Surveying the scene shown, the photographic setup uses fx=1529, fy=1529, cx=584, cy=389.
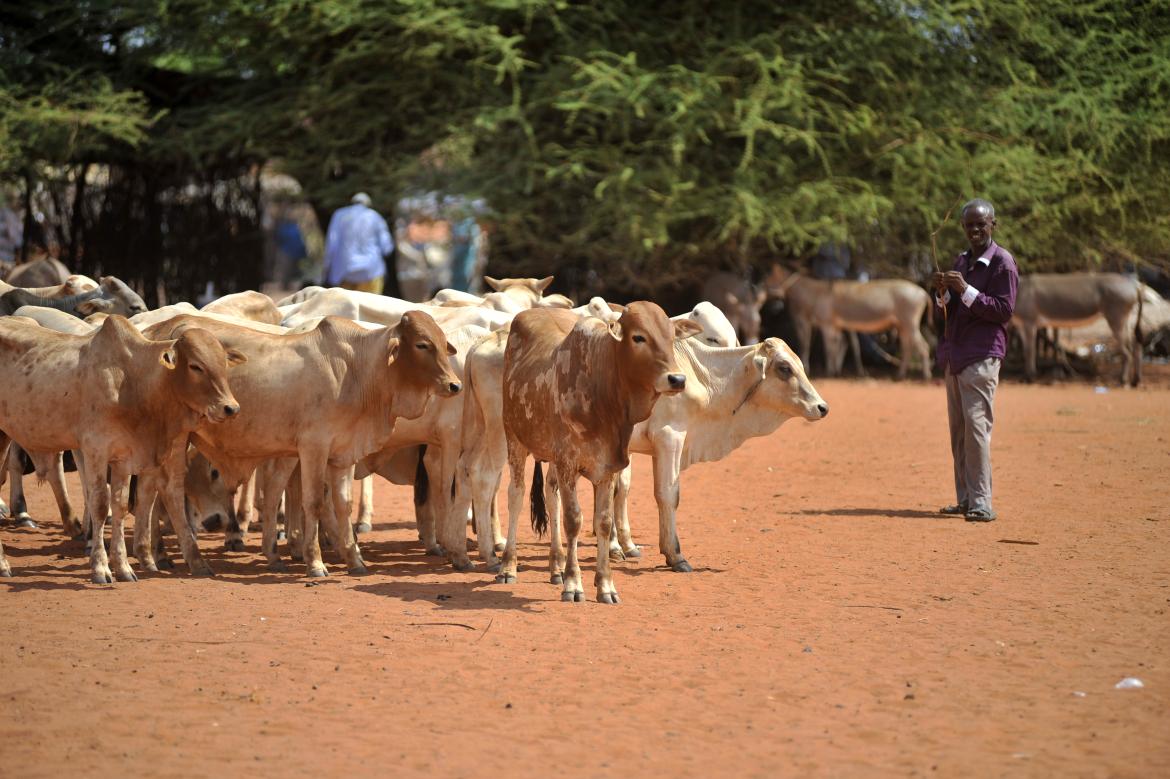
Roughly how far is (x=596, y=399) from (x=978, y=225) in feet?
13.9

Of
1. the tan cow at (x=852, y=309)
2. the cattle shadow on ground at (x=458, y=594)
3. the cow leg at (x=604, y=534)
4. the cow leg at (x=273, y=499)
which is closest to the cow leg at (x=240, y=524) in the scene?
the cow leg at (x=273, y=499)

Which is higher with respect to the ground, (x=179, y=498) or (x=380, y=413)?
(x=380, y=413)

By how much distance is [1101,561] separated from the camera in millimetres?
9414

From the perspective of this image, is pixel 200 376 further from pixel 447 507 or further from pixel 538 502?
pixel 538 502

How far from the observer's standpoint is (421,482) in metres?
10.5

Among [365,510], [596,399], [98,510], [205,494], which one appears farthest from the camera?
[365,510]

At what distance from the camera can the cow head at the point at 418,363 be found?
9.05 metres

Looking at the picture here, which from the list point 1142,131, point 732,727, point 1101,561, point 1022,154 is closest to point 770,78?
point 1022,154

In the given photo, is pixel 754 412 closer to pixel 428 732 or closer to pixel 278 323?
pixel 278 323

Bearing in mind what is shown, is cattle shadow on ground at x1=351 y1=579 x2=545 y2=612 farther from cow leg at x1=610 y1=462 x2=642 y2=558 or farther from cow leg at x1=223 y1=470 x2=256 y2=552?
cow leg at x1=223 y1=470 x2=256 y2=552

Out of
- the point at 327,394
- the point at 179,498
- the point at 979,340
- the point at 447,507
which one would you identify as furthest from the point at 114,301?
the point at 979,340

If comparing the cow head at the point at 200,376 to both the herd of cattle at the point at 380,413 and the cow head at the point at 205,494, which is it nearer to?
the herd of cattle at the point at 380,413

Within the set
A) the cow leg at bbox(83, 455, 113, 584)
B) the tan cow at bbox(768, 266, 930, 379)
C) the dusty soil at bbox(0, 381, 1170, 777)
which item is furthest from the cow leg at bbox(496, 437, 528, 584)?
the tan cow at bbox(768, 266, 930, 379)

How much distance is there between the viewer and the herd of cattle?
830 cm
